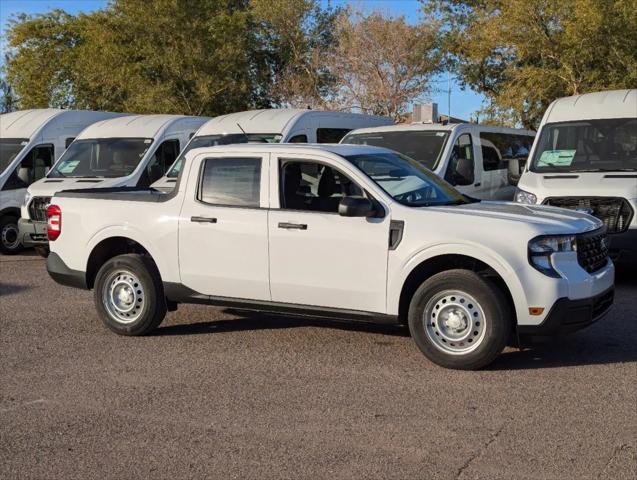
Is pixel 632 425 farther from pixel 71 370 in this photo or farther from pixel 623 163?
pixel 623 163

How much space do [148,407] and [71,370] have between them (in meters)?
1.28

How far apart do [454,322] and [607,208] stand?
4.51m

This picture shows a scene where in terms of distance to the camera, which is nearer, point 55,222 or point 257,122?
point 55,222

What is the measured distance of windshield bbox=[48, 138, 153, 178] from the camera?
14.3m

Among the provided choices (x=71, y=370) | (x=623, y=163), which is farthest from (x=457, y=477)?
(x=623, y=163)

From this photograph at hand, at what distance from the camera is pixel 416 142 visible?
12.1 meters

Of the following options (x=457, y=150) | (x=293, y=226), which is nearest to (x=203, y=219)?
(x=293, y=226)

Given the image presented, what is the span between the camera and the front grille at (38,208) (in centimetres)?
1310

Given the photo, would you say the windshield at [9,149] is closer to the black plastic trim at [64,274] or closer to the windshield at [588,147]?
the black plastic trim at [64,274]

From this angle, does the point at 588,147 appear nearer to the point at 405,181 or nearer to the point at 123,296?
the point at 405,181

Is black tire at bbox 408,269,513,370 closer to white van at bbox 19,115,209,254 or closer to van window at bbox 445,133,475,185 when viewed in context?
van window at bbox 445,133,475,185

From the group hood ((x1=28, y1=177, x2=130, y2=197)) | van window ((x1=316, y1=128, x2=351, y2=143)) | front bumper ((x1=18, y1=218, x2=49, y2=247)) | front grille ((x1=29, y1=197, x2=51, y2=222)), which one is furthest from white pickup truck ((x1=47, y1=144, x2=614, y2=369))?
van window ((x1=316, y1=128, x2=351, y2=143))

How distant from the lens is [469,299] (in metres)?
6.39

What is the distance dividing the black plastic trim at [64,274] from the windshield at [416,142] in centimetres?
530
